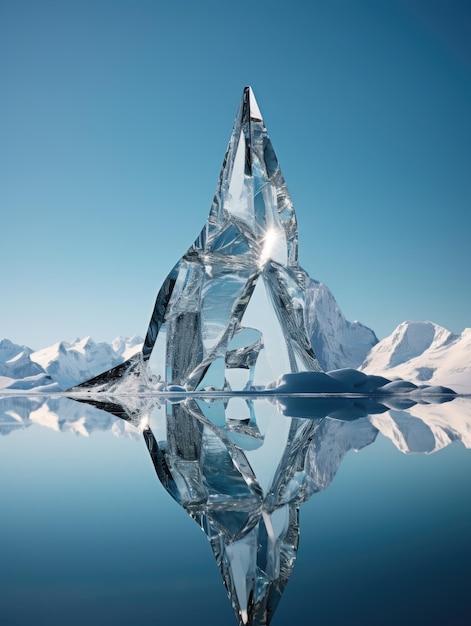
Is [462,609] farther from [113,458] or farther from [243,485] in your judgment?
[113,458]

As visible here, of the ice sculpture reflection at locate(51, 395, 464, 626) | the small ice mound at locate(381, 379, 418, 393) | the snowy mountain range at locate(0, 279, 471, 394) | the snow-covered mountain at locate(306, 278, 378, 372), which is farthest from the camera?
the snow-covered mountain at locate(306, 278, 378, 372)

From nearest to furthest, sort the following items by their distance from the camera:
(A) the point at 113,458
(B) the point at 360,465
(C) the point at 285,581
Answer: (C) the point at 285,581
(B) the point at 360,465
(A) the point at 113,458

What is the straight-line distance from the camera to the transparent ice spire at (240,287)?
10.4 metres

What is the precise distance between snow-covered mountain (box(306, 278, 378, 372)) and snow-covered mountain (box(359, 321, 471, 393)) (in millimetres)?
4819

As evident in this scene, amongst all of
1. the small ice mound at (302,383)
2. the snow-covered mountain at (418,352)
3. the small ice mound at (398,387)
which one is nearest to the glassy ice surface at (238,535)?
the small ice mound at (302,383)

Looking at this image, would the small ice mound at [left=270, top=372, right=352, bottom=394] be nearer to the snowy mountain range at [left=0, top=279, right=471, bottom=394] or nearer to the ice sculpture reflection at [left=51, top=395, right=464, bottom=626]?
the ice sculpture reflection at [left=51, top=395, right=464, bottom=626]

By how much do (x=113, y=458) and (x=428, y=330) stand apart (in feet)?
321

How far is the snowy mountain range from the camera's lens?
60822 mm

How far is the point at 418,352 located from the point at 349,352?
57.7ft

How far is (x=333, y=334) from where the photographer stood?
10219 centimetres

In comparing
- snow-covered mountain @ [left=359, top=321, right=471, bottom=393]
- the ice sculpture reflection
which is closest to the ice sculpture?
the ice sculpture reflection

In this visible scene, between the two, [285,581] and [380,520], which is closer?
[285,581]

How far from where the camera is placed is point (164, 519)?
70.4 inches

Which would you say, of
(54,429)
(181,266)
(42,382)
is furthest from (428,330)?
(54,429)
